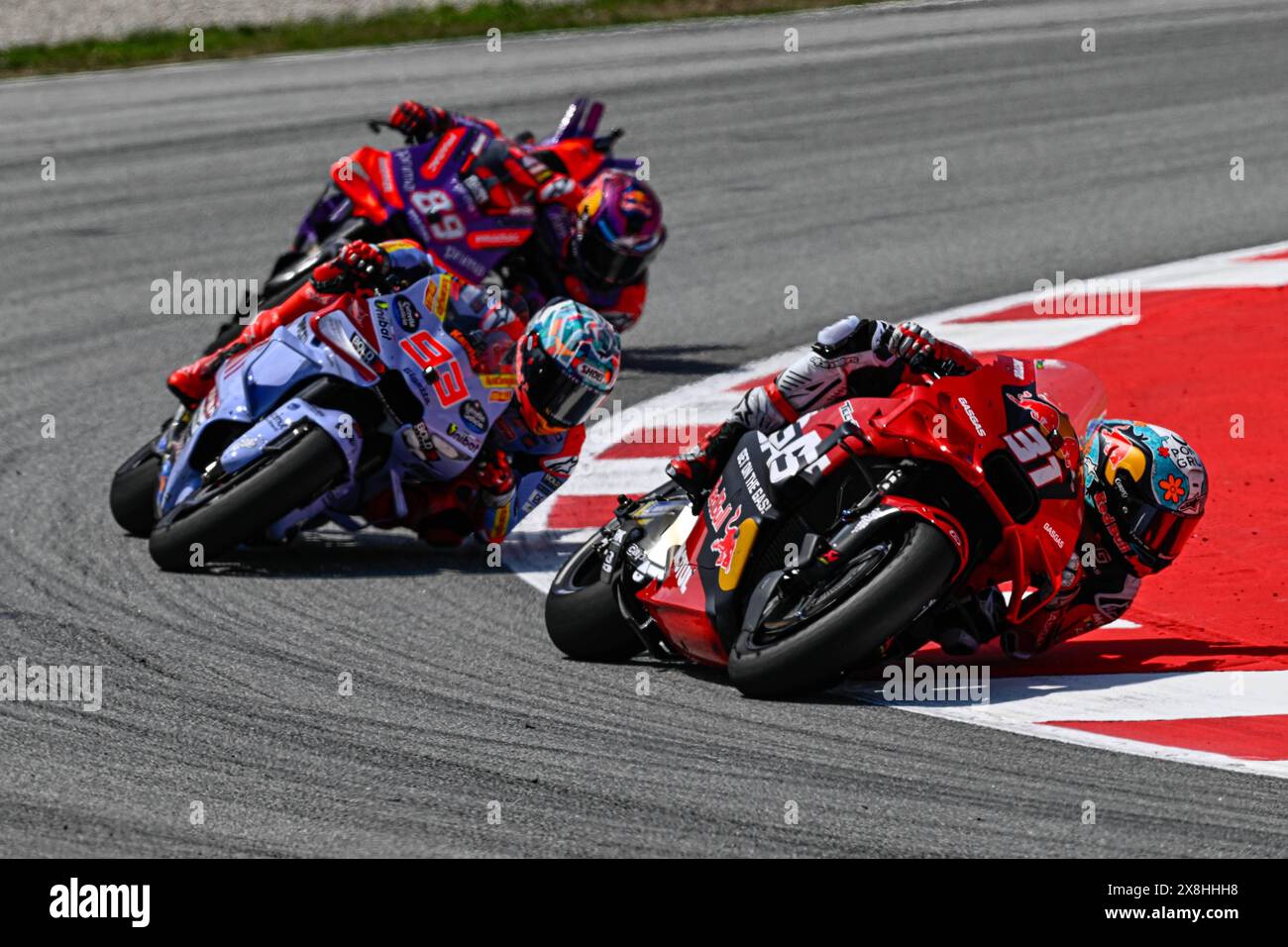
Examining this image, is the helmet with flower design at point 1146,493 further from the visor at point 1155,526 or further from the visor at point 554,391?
the visor at point 554,391

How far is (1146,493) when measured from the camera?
24.1ft

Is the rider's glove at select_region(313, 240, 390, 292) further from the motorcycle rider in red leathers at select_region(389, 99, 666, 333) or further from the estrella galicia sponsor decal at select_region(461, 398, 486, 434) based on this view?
the motorcycle rider in red leathers at select_region(389, 99, 666, 333)

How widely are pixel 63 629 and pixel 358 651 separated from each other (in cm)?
112

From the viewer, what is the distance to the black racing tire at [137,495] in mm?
9430

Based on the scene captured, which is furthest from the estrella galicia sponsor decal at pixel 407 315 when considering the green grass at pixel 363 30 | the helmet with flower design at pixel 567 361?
the green grass at pixel 363 30

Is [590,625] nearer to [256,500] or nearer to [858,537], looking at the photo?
[858,537]

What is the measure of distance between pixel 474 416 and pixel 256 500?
1.01m

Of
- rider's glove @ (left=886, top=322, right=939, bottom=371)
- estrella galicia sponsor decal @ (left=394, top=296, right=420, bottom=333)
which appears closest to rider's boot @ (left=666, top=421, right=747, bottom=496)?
rider's glove @ (left=886, top=322, right=939, bottom=371)

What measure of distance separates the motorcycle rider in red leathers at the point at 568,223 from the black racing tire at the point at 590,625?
4.38 metres

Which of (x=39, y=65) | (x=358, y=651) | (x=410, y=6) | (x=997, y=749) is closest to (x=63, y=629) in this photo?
(x=358, y=651)

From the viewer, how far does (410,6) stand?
83.9ft

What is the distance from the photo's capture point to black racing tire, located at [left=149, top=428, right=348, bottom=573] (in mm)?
8602
